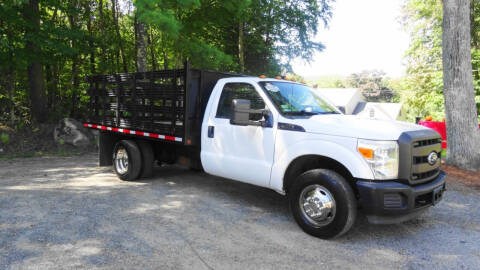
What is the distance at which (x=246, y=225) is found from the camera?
4.33 metres

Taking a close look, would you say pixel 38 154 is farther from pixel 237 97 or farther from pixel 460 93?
pixel 460 93

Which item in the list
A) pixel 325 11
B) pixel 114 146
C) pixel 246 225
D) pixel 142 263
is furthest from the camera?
pixel 325 11

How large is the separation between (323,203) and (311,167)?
0.59 m

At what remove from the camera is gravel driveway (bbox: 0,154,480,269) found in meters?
3.35

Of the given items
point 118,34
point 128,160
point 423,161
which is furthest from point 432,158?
A: point 118,34

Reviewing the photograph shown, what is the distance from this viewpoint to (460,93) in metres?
7.99

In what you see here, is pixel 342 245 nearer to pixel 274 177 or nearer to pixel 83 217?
pixel 274 177

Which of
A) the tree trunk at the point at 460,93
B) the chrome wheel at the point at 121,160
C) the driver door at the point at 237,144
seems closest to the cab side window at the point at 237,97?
the driver door at the point at 237,144

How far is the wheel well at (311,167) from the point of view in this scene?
408 centimetres

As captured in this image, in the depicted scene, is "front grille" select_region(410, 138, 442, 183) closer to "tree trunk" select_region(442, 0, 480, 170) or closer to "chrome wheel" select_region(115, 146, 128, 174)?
"tree trunk" select_region(442, 0, 480, 170)

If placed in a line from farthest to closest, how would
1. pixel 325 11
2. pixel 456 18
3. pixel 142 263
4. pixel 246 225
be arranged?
1. pixel 325 11
2. pixel 456 18
3. pixel 246 225
4. pixel 142 263

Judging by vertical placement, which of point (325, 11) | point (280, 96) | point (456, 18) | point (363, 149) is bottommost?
point (363, 149)

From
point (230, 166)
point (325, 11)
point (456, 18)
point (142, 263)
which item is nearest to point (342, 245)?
point (230, 166)

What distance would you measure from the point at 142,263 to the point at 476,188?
6447mm
